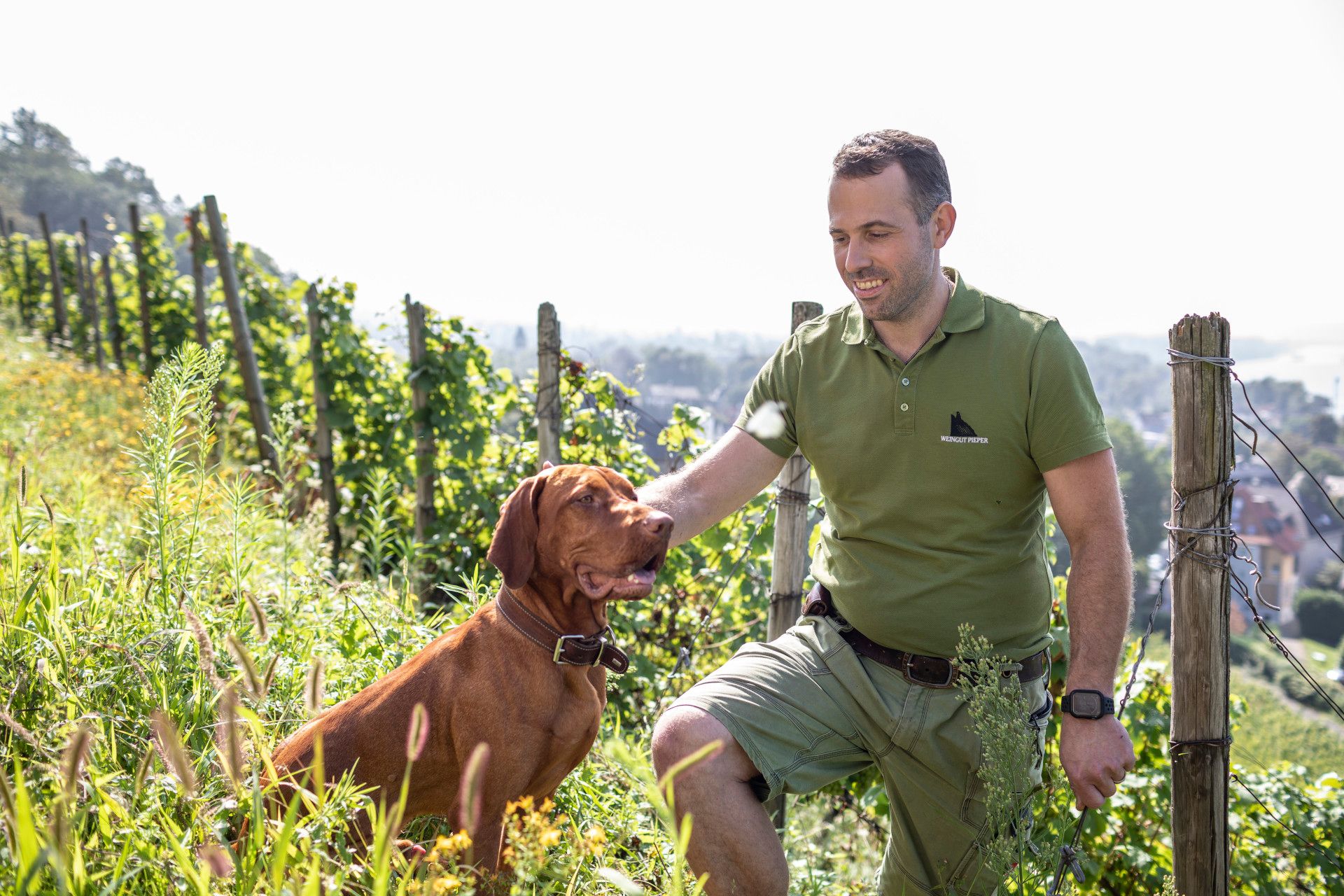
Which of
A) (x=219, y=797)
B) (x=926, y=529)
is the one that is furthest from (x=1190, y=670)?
(x=219, y=797)

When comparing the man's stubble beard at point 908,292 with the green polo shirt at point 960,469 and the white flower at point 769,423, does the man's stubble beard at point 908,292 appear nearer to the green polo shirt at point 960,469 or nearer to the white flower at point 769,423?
the green polo shirt at point 960,469

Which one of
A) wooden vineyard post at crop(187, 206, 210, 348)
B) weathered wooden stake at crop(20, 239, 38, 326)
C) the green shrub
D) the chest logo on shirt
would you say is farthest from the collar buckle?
the green shrub

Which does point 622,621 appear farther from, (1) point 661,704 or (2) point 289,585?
(2) point 289,585

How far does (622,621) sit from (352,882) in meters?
2.87

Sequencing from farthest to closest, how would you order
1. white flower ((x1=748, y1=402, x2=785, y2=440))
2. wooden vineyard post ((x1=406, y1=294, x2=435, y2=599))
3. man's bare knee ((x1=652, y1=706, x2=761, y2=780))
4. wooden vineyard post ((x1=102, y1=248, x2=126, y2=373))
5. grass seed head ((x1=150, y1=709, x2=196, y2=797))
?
wooden vineyard post ((x1=102, y1=248, x2=126, y2=373)), wooden vineyard post ((x1=406, y1=294, x2=435, y2=599)), white flower ((x1=748, y1=402, x2=785, y2=440)), man's bare knee ((x1=652, y1=706, x2=761, y2=780)), grass seed head ((x1=150, y1=709, x2=196, y2=797))

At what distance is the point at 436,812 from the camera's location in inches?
88.7

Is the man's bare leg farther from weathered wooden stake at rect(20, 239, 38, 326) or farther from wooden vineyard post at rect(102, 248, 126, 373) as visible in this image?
weathered wooden stake at rect(20, 239, 38, 326)

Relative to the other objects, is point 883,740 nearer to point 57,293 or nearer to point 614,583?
point 614,583

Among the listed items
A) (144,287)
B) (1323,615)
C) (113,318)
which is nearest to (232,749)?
(144,287)

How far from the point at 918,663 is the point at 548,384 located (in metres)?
2.64

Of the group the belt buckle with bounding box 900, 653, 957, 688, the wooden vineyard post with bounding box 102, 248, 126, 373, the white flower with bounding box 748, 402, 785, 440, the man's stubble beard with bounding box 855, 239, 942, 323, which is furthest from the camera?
the wooden vineyard post with bounding box 102, 248, 126, 373

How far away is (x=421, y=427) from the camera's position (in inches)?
233

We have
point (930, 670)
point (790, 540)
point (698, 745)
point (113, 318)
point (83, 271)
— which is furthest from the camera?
point (83, 271)

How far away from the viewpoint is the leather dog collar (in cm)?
222
